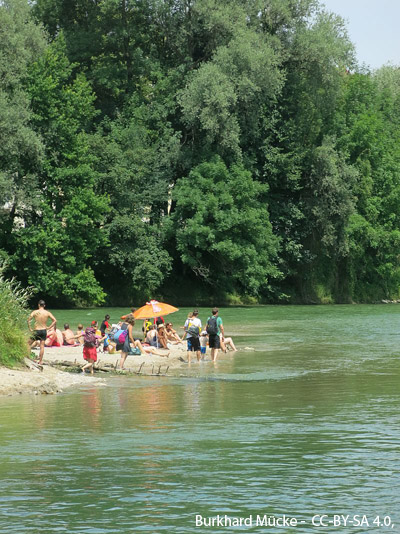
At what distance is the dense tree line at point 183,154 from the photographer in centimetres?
5650

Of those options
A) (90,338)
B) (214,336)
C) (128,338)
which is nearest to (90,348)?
(90,338)

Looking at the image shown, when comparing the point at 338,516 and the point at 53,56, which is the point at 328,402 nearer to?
the point at 338,516

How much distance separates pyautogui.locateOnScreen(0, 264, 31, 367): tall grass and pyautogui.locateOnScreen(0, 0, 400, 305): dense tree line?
A: 28.6 metres

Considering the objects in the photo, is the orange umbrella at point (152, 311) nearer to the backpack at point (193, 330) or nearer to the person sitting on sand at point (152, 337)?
the person sitting on sand at point (152, 337)

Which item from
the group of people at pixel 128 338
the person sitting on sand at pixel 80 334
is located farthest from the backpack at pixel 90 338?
the person sitting on sand at pixel 80 334

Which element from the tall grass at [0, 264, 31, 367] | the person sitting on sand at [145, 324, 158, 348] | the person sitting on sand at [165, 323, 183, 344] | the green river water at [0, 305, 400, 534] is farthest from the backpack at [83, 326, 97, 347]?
the person sitting on sand at [165, 323, 183, 344]

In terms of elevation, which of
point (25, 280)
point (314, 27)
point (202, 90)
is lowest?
point (25, 280)

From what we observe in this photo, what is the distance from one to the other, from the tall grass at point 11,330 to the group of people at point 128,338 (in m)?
1.67

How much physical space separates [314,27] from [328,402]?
45.6 meters

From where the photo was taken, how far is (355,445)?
16109 millimetres

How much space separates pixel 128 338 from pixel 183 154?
36064 millimetres

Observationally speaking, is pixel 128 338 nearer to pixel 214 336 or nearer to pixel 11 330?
pixel 214 336

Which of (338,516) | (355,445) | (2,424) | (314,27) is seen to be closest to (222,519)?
(338,516)

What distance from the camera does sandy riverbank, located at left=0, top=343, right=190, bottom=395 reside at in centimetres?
2211
